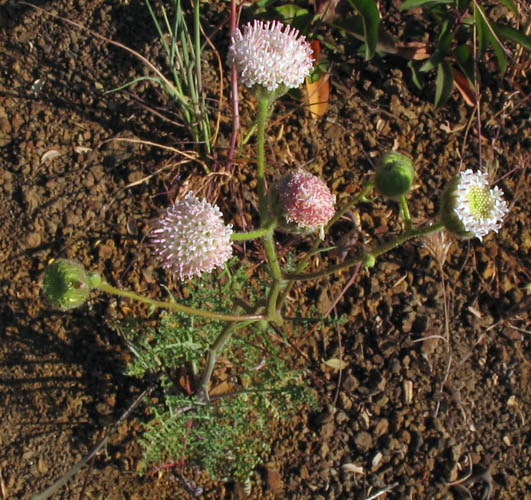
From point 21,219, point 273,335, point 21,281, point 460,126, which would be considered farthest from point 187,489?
point 460,126

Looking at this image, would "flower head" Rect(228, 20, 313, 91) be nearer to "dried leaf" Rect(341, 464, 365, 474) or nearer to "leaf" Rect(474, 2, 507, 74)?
"leaf" Rect(474, 2, 507, 74)

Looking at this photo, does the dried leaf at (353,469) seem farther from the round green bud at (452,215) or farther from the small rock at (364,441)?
the round green bud at (452,215)

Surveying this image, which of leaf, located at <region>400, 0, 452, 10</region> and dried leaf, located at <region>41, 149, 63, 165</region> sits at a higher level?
leaf, located at <region>400, 0, 452, 10</region>

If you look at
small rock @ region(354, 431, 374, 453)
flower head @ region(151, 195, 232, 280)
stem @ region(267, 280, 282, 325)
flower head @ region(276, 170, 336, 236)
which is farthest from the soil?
flower head @ region(151, 195, 232, 280)

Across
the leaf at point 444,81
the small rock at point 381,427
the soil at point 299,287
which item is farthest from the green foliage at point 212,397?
the leaf at point 444,81

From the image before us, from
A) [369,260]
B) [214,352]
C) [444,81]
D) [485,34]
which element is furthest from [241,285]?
[485,34]

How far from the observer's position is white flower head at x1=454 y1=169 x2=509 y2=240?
1593mm

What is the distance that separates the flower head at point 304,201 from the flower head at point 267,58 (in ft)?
0.99

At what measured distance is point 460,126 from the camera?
274 centimetres

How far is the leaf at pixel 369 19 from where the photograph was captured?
2.30 m

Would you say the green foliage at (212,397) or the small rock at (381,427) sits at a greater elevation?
the green foliage at (212,397)

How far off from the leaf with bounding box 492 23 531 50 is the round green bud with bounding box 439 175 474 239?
1114 mm

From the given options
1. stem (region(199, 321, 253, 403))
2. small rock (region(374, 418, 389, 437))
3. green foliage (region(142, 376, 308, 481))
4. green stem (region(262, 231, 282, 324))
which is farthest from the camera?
small rock (region(374, 418, 389, 437))

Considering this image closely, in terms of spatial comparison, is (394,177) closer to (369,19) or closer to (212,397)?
(369,19)
